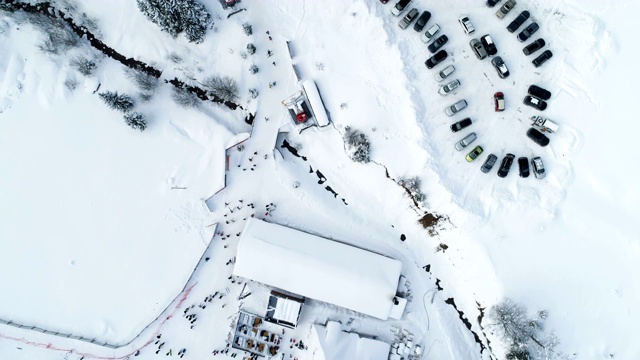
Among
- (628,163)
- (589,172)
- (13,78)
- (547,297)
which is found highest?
(628,163)

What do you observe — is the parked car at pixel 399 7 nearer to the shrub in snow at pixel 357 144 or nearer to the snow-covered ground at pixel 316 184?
the snow-covered ground at pixel 316 184

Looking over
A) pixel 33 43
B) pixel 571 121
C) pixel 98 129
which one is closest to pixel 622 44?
pixel 571 121

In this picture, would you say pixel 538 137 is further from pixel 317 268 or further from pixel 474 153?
pixel 317 268

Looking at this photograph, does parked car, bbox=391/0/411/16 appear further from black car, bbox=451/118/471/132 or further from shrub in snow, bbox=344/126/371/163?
black car, bbox=451/118/471/132


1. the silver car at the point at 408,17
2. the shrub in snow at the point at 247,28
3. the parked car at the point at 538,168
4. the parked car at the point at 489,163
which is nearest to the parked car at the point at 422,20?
the silver car at the point at 408,17

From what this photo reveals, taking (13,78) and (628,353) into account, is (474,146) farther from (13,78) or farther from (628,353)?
(13,78)

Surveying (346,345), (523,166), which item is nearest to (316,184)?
(346,345)
